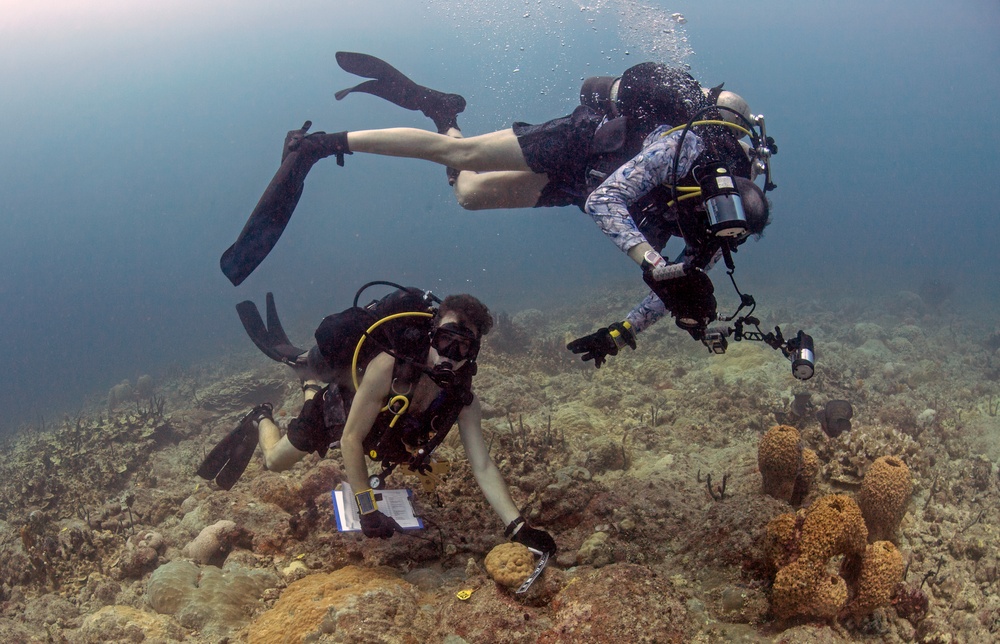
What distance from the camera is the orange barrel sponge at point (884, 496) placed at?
141 inches

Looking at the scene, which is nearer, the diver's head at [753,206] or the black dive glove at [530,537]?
the diver's head at [753,206]

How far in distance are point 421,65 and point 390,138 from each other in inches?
3876

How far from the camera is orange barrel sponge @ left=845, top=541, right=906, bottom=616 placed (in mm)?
3004

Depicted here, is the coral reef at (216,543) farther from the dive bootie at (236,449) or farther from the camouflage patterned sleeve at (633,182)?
the camouflage patterned sleeve at (633,182)

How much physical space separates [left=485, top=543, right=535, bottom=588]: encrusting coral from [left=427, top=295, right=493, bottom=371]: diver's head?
52.2 inches

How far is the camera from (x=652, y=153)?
3844mm

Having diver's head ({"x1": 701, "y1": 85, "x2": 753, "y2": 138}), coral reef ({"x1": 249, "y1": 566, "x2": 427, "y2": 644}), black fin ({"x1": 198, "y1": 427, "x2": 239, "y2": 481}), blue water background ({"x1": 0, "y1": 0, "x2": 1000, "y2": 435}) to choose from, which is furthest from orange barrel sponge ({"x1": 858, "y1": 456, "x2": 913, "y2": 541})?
blue water background ({"x1": 0, "y1": 0, "x2": 1000, "y2": 435})

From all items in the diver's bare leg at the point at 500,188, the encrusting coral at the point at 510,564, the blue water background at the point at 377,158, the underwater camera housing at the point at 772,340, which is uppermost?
the blue water background at the point at 377,158

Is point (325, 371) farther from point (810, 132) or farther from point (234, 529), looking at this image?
point (810, 132)

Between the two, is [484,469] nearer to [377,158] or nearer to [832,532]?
[832,532]

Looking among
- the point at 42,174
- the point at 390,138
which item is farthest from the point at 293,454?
the point at 42,174

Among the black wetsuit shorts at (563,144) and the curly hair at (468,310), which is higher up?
the black wetsuit shorts at (563,144)

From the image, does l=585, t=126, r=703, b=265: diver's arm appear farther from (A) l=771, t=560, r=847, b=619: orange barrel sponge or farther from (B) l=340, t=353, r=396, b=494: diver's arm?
(A) l=771, t=560, r=847, b=619: orange barrel sponge

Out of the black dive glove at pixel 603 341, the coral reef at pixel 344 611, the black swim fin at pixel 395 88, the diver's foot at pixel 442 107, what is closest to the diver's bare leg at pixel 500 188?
the diver's foot at pixel 442 107
